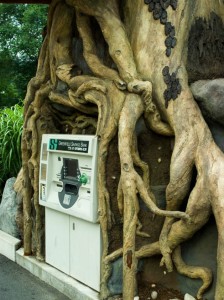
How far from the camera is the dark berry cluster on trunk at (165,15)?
4398mm

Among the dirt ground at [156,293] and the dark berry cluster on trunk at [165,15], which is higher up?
the dark berry cluster on trunk at [165,15]

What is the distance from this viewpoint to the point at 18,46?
74.3 ft

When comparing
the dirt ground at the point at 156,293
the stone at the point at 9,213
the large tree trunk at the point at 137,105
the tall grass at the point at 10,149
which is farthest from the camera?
the tall grass at the point at 10,149

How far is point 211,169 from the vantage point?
401cm

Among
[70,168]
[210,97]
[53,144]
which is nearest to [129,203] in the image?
[70,168]

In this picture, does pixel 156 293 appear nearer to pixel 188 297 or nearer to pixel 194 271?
pixel 188 297

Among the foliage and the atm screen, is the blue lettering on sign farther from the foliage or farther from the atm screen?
the foliage

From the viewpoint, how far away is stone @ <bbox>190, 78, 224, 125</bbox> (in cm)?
422

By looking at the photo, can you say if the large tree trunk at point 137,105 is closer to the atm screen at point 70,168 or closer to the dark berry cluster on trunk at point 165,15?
the dark berry cluster on trunk at point 165,15

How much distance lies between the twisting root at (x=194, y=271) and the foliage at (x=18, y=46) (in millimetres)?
18482

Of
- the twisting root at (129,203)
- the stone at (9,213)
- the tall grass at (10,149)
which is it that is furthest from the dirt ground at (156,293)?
the tall grass at (10,149)

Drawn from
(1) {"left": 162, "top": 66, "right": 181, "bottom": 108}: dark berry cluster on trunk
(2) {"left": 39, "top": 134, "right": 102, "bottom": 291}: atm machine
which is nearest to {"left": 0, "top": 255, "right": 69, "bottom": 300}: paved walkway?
(2) {"left": 39, "top": 134, "right": 102, "bottom": 291}: atm machine

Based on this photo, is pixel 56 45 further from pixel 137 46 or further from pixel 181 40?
pixel 181 40

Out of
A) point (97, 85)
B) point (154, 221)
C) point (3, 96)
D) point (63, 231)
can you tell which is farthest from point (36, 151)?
point (3, 96)
